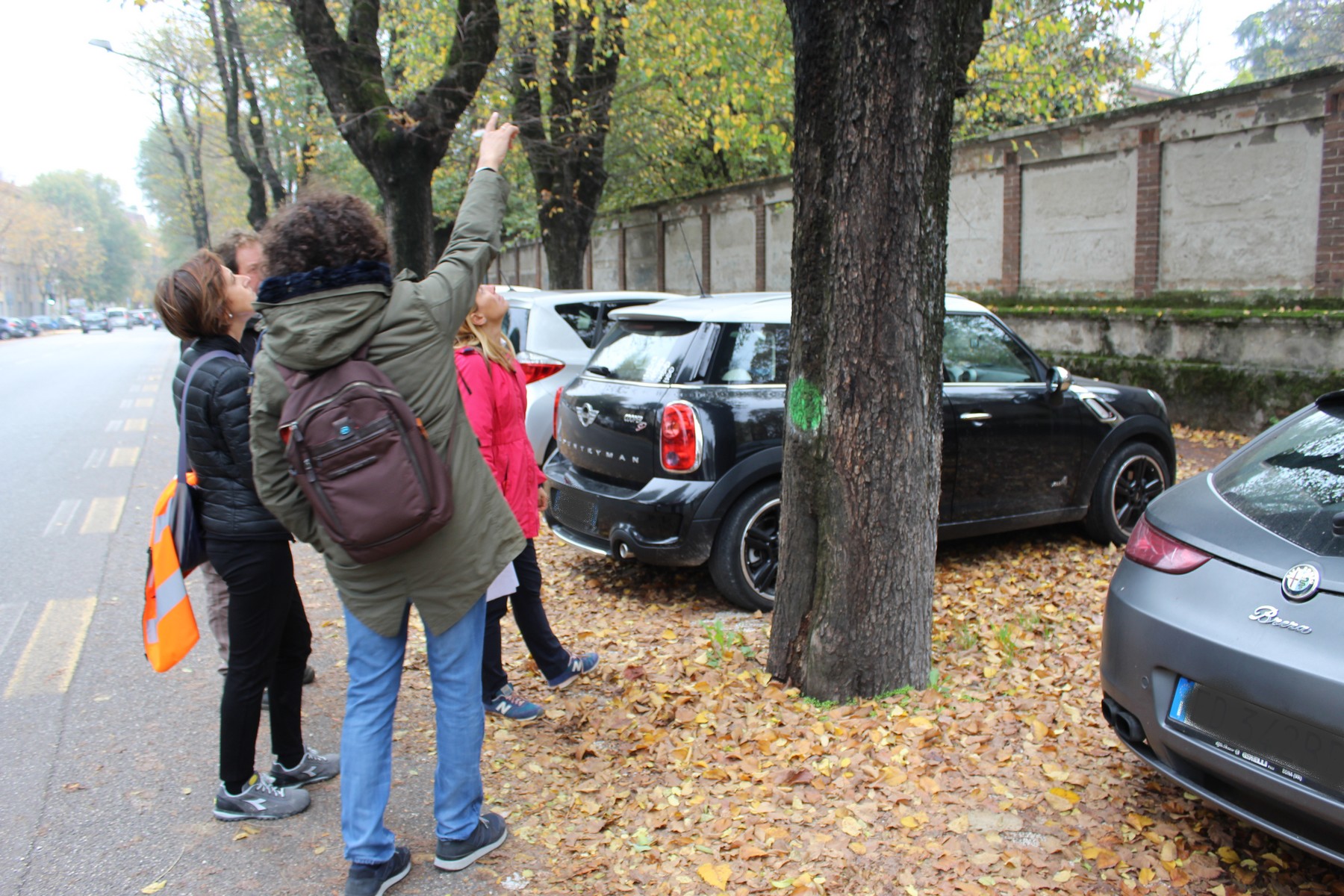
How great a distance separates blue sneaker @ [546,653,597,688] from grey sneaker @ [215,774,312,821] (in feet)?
4.18

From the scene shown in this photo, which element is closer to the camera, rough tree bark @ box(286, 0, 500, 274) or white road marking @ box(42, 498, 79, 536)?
white road marking @ box(42, 498, 79, 536)

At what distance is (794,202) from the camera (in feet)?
12.9

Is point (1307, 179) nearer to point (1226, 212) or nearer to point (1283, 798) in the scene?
point (1226, 212)

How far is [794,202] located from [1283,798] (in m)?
2.59

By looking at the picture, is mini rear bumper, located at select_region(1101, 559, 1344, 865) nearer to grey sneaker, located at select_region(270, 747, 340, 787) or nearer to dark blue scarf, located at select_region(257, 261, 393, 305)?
dark blue scarf, located at select_region(257, 261, 393, 305)

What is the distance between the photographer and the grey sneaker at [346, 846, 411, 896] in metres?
2.97

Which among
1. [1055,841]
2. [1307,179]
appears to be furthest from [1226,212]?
[1055,841]

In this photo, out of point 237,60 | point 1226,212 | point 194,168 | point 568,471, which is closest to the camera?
point 568,471

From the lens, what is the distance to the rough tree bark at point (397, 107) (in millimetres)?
10828

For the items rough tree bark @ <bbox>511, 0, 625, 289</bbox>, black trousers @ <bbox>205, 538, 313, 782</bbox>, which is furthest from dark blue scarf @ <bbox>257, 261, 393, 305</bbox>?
rough tree bark @ <bbox>511, 0, 625, 289</bbox>

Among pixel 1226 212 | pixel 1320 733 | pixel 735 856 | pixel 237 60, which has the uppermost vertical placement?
pixel 237 60

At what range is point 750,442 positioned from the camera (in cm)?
538

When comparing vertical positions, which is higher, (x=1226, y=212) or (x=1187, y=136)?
(x=1187, y=136)

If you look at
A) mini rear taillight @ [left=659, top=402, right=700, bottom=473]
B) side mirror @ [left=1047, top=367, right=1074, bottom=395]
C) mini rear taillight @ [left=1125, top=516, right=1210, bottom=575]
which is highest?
side mirror @ [left=1047, top=367, right=1074, bottom=395]
